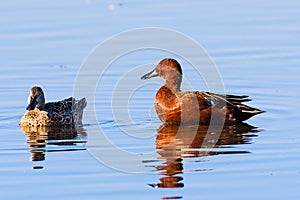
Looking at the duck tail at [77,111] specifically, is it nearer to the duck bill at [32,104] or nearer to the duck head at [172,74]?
the duck bill at [32,104]

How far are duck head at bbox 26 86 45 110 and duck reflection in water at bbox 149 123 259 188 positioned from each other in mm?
1791

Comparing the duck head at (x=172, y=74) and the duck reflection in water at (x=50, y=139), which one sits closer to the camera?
the duck reflection in water at (x=50, y=139)

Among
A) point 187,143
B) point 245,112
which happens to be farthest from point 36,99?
point 245,112

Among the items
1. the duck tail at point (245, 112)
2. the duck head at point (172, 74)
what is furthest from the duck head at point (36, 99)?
the duck tail at point (245, 112)

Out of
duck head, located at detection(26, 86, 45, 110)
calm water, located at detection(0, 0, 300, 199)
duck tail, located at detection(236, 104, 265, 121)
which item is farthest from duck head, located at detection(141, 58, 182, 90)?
duck head, located at detection(26, 86, 45, 110)

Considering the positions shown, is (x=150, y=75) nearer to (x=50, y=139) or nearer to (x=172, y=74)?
(x=172, y=74)

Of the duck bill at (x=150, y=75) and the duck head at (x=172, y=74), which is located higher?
the duck bill at (x=150, y=75)

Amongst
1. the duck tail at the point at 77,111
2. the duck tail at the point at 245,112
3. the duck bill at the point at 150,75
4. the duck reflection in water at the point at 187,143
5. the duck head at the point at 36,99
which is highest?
the duck bill at the point at 150,75

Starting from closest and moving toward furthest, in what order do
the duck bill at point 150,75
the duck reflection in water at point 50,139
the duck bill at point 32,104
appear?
1. the duck reflection in water at point 50,139
2. the duck bill at point 32,104
3. the duck bill at point 150,75

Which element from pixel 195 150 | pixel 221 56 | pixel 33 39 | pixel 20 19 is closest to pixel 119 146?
pixel 195 150

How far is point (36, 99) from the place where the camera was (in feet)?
40.6

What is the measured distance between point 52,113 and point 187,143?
7.65ft

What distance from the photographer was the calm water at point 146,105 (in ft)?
28.3

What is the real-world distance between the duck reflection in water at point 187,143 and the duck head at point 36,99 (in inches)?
70.5
